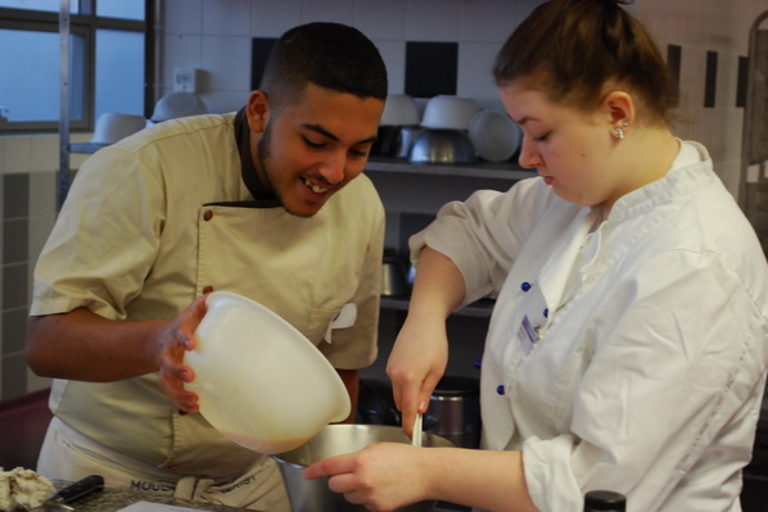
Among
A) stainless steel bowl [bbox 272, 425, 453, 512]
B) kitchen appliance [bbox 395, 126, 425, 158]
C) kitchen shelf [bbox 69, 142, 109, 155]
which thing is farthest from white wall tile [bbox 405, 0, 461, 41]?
stainless steel bowl [bbox 272, 425, 453, 512]

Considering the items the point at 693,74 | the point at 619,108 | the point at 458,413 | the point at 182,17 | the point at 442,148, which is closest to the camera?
the point at 619,108

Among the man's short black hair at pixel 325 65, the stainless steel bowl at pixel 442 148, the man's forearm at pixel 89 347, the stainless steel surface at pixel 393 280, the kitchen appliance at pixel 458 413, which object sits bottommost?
the kitchen appliance at pixel 458 413

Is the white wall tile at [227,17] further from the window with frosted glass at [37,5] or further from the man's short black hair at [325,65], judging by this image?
the man's short black hair at [325,65]

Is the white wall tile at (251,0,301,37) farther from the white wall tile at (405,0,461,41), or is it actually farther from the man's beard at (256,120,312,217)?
the man's beard at (256,120,312,217)

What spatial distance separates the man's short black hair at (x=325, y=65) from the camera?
1.55m

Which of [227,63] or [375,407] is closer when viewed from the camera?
[375,407]

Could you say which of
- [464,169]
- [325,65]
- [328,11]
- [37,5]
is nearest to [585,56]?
[325,65]

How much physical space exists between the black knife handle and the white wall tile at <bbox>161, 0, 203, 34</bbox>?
285 cm

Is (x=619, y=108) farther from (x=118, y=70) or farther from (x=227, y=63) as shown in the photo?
(x=118, y=70)

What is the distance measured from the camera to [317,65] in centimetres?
156

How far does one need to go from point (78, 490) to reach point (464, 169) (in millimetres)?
2094

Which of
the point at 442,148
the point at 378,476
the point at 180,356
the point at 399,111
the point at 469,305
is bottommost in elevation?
the point at 469,305

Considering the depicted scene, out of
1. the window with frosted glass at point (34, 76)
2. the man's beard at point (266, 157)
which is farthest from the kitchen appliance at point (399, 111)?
the man's beard at point (266, 157)

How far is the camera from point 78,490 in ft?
4.73
